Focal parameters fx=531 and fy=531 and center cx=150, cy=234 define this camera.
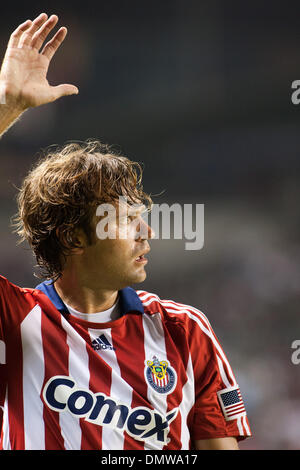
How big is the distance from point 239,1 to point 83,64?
1.66 metres

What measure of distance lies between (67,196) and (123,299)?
0.29m

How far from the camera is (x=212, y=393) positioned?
1.31 metres

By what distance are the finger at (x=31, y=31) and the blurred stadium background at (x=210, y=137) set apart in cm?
301

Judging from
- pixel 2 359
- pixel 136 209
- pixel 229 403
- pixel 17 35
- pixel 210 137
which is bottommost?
pixel 229 403

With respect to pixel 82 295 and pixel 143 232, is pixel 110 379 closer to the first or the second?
pixel 82 295

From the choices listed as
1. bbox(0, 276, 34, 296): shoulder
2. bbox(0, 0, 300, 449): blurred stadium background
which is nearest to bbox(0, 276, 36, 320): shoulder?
bbox(0, 276, 34, 296): shoulder

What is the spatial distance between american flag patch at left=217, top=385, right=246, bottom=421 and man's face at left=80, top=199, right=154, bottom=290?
14.1 inches

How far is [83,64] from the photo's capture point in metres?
4.66

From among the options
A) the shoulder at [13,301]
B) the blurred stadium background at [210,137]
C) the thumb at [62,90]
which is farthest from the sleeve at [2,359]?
the blurred stadium background at [210,137]

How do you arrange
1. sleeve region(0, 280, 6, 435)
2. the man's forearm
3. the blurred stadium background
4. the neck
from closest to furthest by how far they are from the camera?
the man's forearm, sleeve region(0, 280, 6, 435), the neck, the blurred stadium background

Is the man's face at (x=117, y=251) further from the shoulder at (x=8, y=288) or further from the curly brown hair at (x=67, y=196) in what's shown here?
the shoulder at (x=8, y=288)

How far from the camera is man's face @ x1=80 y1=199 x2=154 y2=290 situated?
4.15 feet

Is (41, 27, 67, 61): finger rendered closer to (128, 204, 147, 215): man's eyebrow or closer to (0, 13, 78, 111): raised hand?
(0, 13, 78, 111): raised hand

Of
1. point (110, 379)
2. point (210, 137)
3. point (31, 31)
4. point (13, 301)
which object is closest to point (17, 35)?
point (31, 31)
